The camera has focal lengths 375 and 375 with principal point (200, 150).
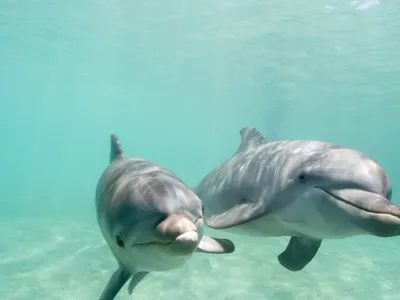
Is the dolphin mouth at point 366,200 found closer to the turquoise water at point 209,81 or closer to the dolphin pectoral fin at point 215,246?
the dolphin pectoral fin at point 215,246

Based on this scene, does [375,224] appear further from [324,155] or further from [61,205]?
[61,205]

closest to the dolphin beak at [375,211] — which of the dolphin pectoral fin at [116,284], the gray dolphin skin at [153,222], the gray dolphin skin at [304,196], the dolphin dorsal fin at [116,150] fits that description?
the gray dolphin skin at [304,196]

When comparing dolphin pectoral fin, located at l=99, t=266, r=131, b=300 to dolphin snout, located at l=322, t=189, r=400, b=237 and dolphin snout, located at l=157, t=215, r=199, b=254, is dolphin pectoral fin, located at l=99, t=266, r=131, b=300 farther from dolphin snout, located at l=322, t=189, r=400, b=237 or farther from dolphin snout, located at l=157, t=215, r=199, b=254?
dolphin snout, located at l=322, t=189, r=400, b=237

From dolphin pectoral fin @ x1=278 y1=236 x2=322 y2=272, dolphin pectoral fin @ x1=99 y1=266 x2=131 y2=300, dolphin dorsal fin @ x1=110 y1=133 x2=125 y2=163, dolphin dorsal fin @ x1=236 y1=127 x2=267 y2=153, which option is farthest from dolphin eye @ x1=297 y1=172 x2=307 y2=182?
dolphin dorsal fin @ x1=110 y1=133 x2=125 y2=163

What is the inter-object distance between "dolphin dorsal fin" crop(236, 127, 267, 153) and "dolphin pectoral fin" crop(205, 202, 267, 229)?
1.81 metres

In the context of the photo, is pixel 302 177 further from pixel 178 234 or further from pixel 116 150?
pixel 116 150

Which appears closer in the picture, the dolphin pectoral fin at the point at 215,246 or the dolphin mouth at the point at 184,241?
the dolphin mouth at the point at 184,241

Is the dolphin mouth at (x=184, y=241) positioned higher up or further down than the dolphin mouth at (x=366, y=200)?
further down

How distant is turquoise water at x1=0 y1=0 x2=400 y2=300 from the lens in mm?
11258

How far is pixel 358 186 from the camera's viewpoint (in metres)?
3.37

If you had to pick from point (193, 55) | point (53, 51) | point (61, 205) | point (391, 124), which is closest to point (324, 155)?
point (61, 205)

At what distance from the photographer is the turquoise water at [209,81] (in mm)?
11258

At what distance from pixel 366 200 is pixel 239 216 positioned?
1666 mm

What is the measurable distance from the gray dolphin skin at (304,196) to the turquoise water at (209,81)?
551cm
